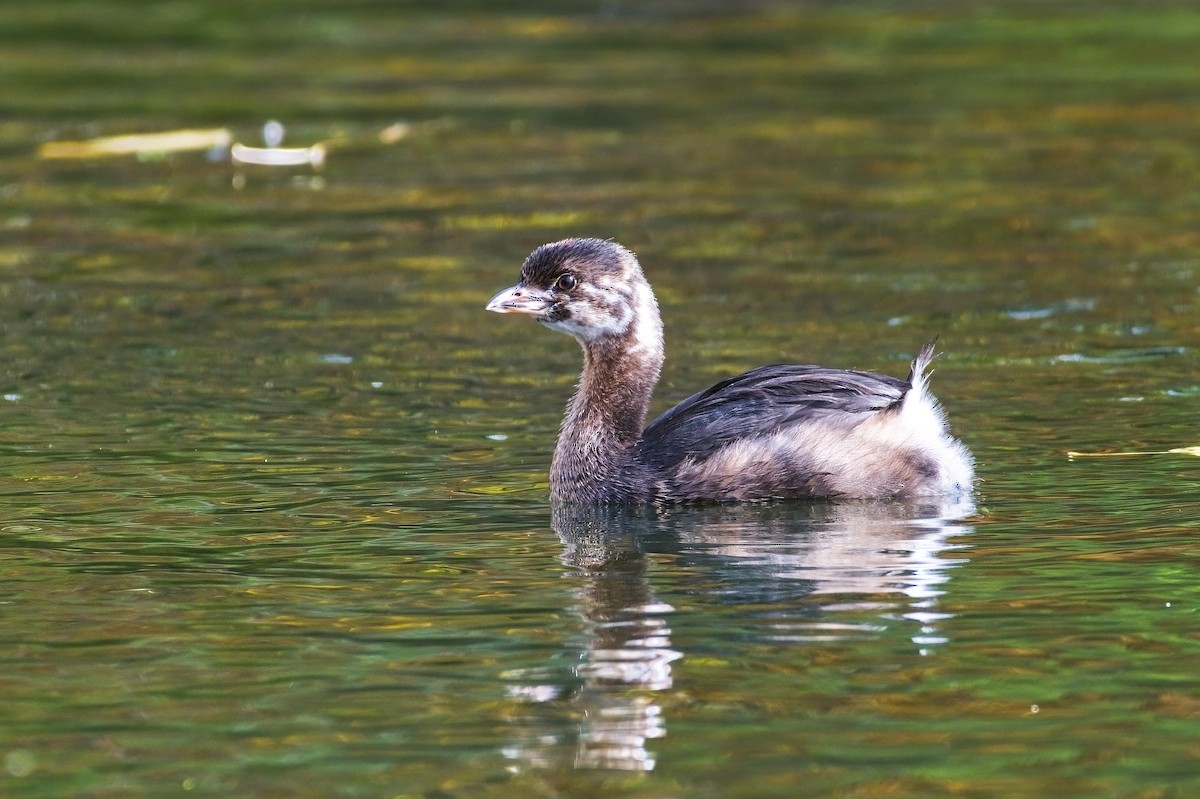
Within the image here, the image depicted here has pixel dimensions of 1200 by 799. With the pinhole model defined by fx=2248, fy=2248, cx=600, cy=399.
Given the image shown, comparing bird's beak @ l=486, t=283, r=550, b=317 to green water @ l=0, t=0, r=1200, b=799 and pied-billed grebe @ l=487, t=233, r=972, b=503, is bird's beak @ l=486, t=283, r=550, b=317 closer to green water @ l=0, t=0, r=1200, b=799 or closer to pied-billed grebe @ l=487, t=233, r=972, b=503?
pied-billed grebe @ l=487, t=233, r=972, b=503

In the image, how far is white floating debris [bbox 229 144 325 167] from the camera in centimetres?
1788

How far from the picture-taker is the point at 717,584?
7438 mm

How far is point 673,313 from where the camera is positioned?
12852mm

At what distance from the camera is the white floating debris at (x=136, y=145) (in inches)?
703

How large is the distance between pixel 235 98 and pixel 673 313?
8.51 metres

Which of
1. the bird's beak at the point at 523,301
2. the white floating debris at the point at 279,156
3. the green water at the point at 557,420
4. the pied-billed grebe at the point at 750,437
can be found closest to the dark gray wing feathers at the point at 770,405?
the pied-billed grebe at the point at 750,437

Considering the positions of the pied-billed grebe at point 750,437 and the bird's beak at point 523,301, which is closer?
the pied-billed grebe at point 750,437

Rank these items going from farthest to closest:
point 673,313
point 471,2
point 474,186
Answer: point 471,2 < point 474,186 < point 673,313

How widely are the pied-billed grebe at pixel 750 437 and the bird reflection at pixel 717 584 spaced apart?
0.30 ft

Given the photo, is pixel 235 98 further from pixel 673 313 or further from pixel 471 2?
pixel 673 313

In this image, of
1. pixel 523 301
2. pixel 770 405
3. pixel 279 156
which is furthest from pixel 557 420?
pixel 279 156

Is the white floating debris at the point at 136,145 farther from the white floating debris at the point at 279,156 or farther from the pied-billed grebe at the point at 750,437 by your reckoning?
the pied-billed grebe at the point at 750,437

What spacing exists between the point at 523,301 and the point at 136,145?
363 inches

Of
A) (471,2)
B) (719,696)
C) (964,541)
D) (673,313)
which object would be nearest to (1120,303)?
(673,313)
